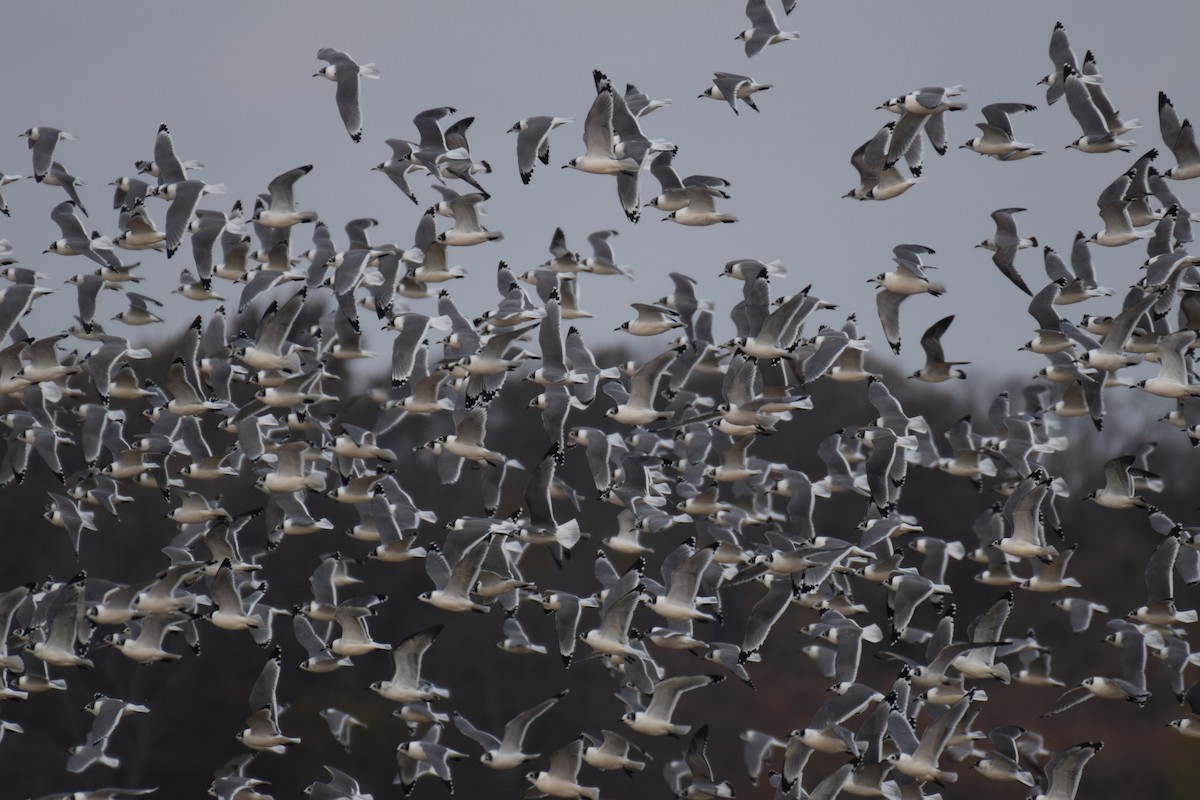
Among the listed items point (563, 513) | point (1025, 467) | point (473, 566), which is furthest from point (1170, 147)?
point (563, 513)

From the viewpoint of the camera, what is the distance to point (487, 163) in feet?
53.9

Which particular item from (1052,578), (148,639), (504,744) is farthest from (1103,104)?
(148,639)

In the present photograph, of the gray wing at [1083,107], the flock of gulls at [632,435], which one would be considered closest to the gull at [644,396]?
the flock of gulls at [632,435]

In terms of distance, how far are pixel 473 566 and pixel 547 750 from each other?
13785mm

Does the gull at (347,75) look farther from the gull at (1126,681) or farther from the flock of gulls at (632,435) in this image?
the gull at (1126,681)

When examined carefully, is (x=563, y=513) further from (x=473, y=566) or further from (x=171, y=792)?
(x=473, y=566)

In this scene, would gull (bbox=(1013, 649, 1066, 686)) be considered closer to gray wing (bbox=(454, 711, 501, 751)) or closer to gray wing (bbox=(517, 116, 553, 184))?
gray wing (bbox=(454, 711, 501, 751))

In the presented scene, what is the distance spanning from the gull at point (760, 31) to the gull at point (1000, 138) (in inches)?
73.3

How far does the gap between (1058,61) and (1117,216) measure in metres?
1.51

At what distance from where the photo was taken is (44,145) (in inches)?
693

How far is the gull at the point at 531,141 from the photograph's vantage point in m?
15.8

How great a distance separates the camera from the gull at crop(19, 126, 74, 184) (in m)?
17.5

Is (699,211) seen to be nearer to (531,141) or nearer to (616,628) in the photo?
(531,141)

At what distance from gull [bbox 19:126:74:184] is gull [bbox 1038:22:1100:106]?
9.52m
